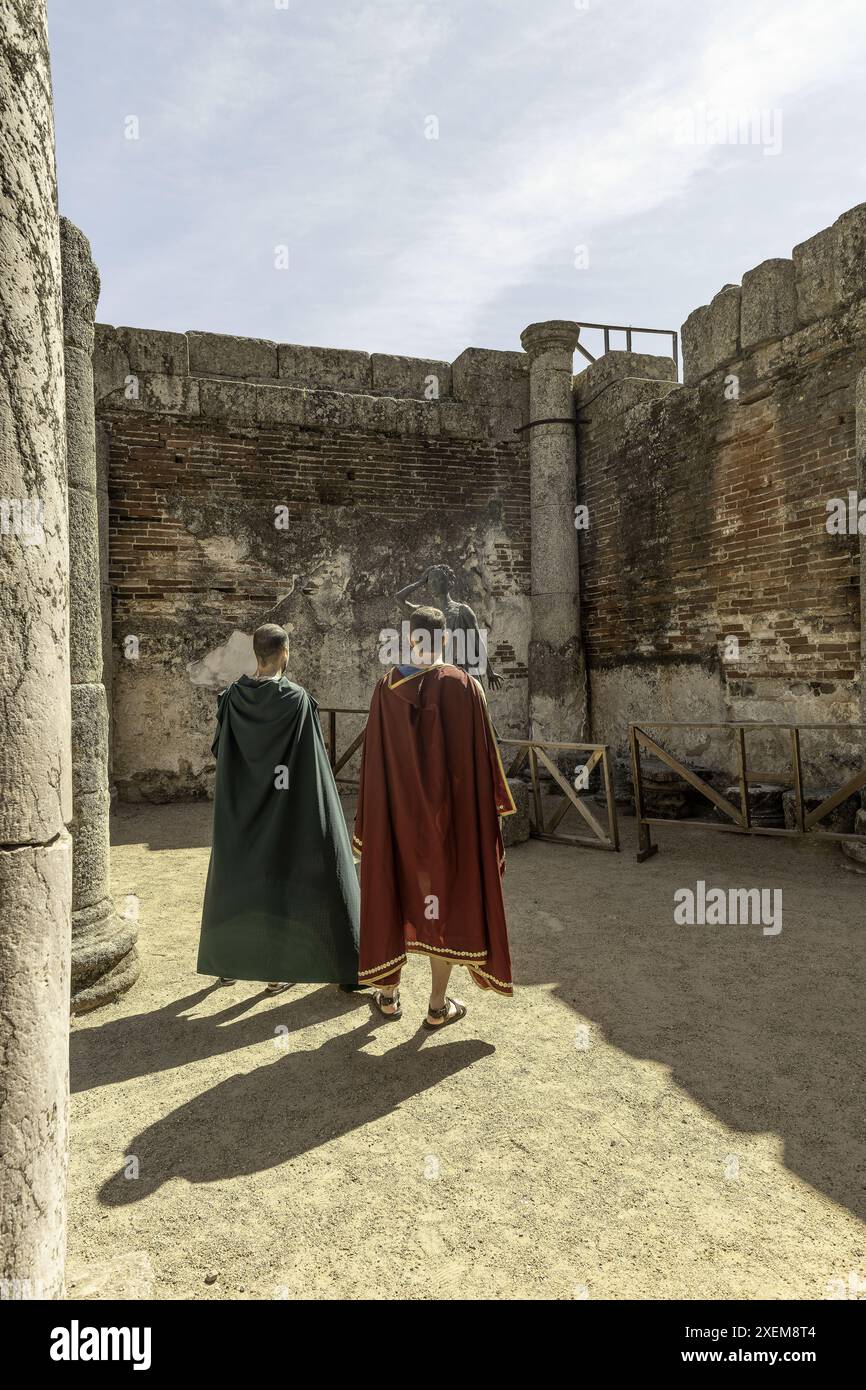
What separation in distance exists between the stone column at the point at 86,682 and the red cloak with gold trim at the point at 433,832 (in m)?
1.31

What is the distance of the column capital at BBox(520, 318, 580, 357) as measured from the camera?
9.09 meters

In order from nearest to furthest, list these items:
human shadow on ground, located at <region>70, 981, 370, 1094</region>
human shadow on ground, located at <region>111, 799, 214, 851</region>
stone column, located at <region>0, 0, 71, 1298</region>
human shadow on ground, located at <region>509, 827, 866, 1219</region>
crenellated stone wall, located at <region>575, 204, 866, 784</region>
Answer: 1. stone column, located at <region>0, 0, 71, 1298</region>
2. human shadow on ground, located at <region>509, 827, 866, 1219</region>
3. human shadow on ground, located at <region>70, 981, 370, 1094</region>
4. crenellated stone wall, located at <region>575, 204, 866, 784</region>
5. human shadow on ground, located at <region>111, 799, 214, 851</region>

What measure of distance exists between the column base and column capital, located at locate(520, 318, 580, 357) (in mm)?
7841

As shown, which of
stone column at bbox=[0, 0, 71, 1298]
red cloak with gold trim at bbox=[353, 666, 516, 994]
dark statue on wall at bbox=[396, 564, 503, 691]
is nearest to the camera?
stone column at bbox=[0, 0, 71, 1298]

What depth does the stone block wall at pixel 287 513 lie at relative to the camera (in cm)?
821

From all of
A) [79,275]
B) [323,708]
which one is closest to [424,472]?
[323,708]

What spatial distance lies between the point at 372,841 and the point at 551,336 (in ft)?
25.0

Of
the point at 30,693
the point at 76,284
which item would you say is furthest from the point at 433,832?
the point at 76,284

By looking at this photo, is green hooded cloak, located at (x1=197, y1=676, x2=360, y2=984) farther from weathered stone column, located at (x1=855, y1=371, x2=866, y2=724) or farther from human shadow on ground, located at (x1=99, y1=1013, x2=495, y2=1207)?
weathered stone column, located at (x1=855, y1=371, x2=866, y2=724)

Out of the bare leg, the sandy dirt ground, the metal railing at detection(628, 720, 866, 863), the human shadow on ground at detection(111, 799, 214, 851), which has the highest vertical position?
the metal railing at detection(628, 720, 866, 863)

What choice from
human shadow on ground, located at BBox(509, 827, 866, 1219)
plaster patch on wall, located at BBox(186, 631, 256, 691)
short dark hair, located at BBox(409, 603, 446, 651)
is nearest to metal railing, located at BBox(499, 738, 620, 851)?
human shadow on ground, located at BBox(509, 827, 866, 1219)

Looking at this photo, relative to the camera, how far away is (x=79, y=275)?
3781mm

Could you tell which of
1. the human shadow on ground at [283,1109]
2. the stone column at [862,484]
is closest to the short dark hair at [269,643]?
the human shadow on ground at [283,1109]

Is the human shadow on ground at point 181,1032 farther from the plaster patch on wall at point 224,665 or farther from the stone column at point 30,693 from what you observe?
the plaster patch on wall at point 224,665
